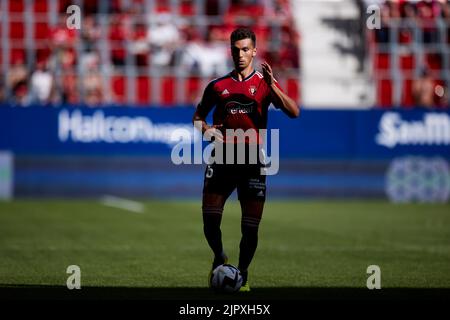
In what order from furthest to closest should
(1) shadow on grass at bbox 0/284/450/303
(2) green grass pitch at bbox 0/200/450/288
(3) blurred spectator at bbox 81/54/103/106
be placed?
(3) blurred spectator at bbox 81/54/103/106 < (2) green grass pitch at bbox 0/200/450/288 < (1) shadow on grass at bbox 0/284/450/303

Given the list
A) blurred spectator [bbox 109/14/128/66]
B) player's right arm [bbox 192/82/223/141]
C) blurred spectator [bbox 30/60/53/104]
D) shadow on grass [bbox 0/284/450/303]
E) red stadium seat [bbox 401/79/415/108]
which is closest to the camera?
shadow on grass [bbox 0/284/450/303]

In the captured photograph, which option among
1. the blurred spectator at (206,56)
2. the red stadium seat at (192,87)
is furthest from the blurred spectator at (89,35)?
the red stadium seat at (192,87)

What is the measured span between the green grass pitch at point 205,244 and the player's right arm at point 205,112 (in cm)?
163

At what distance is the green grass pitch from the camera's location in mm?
11000

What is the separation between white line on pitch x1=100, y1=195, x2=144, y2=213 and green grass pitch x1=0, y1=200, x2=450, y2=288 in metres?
0.27

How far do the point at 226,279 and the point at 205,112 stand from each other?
1638 millimetres

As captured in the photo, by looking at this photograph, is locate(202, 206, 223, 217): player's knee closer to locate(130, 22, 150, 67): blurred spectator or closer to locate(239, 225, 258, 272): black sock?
locate(239, 225, 258, 272): black sock

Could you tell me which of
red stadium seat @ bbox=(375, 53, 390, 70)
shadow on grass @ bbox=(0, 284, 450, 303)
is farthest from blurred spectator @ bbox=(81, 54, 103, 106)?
shadow on grass @ bbox=(0, 284, 450, 303)

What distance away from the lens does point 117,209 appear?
67.7 feet

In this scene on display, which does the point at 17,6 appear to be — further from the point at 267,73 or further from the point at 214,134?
the point at 267,73

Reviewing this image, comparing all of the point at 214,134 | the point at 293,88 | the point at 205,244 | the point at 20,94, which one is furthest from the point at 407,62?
the point at 214,134
